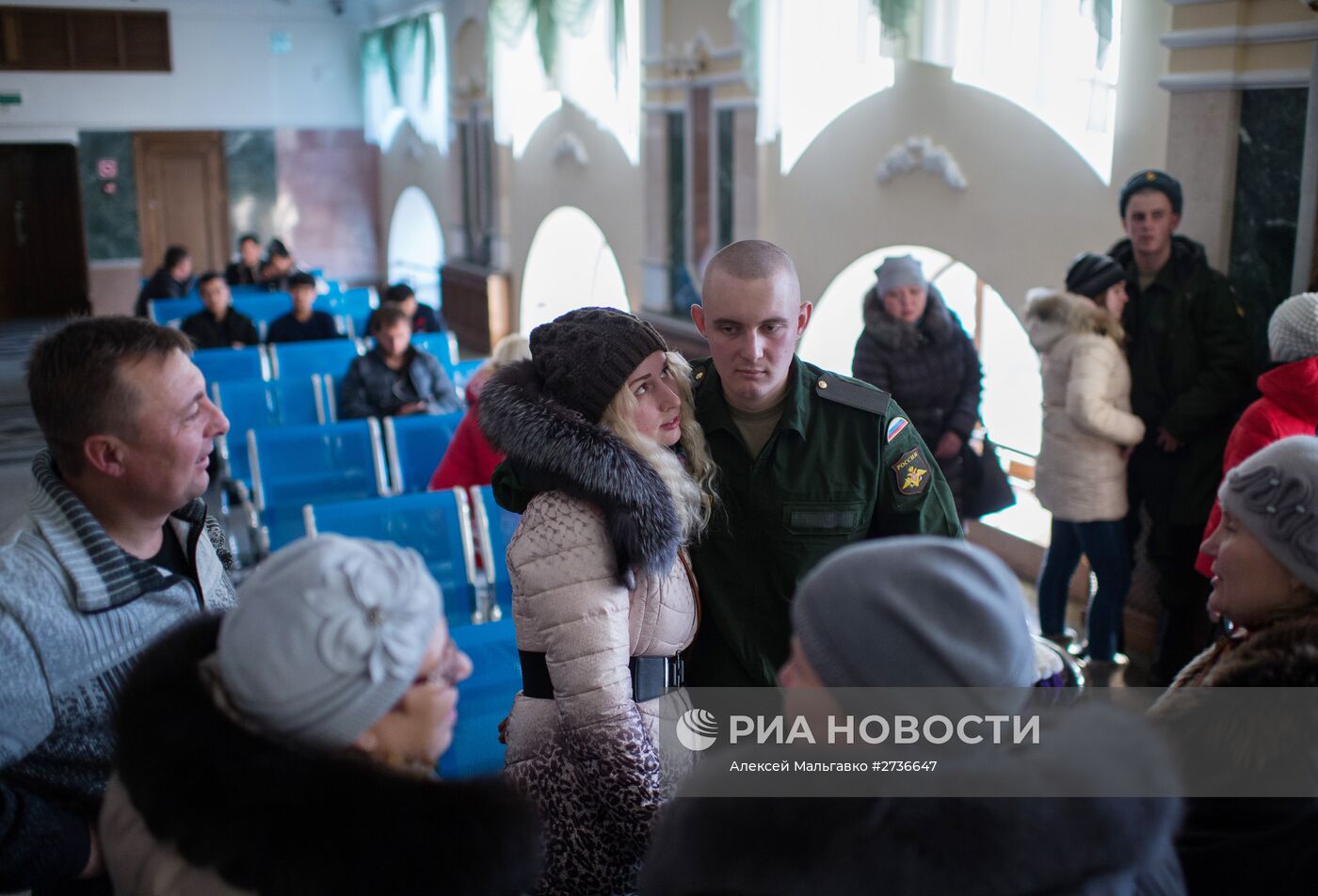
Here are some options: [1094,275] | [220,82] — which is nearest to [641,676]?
[1094,275]

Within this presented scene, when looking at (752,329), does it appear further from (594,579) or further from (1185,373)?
(1185,373)

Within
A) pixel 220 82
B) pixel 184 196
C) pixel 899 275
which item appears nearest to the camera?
pixel 899 275

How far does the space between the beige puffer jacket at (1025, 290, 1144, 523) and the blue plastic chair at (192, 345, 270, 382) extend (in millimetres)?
5047

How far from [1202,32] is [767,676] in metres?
3.53

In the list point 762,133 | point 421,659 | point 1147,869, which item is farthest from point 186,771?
point 762,133

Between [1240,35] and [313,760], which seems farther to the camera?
[1240,35]

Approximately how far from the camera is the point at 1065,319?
4.28 meters

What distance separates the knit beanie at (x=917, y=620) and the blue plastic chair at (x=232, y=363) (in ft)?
22.7

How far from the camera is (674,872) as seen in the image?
1.20 metres

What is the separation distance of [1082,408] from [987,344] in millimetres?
4249

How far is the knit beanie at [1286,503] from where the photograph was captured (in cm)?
176

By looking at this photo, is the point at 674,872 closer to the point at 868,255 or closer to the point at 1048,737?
the point at 1048,737

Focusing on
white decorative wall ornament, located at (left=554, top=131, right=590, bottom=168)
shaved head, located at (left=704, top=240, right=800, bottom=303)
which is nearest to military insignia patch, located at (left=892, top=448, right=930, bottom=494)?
shaved head, located at (left=704, top=240, right=800, bottom=303)

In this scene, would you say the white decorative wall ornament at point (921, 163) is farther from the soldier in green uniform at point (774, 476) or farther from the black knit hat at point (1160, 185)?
the soldier in green uniform at point (774, 476)
